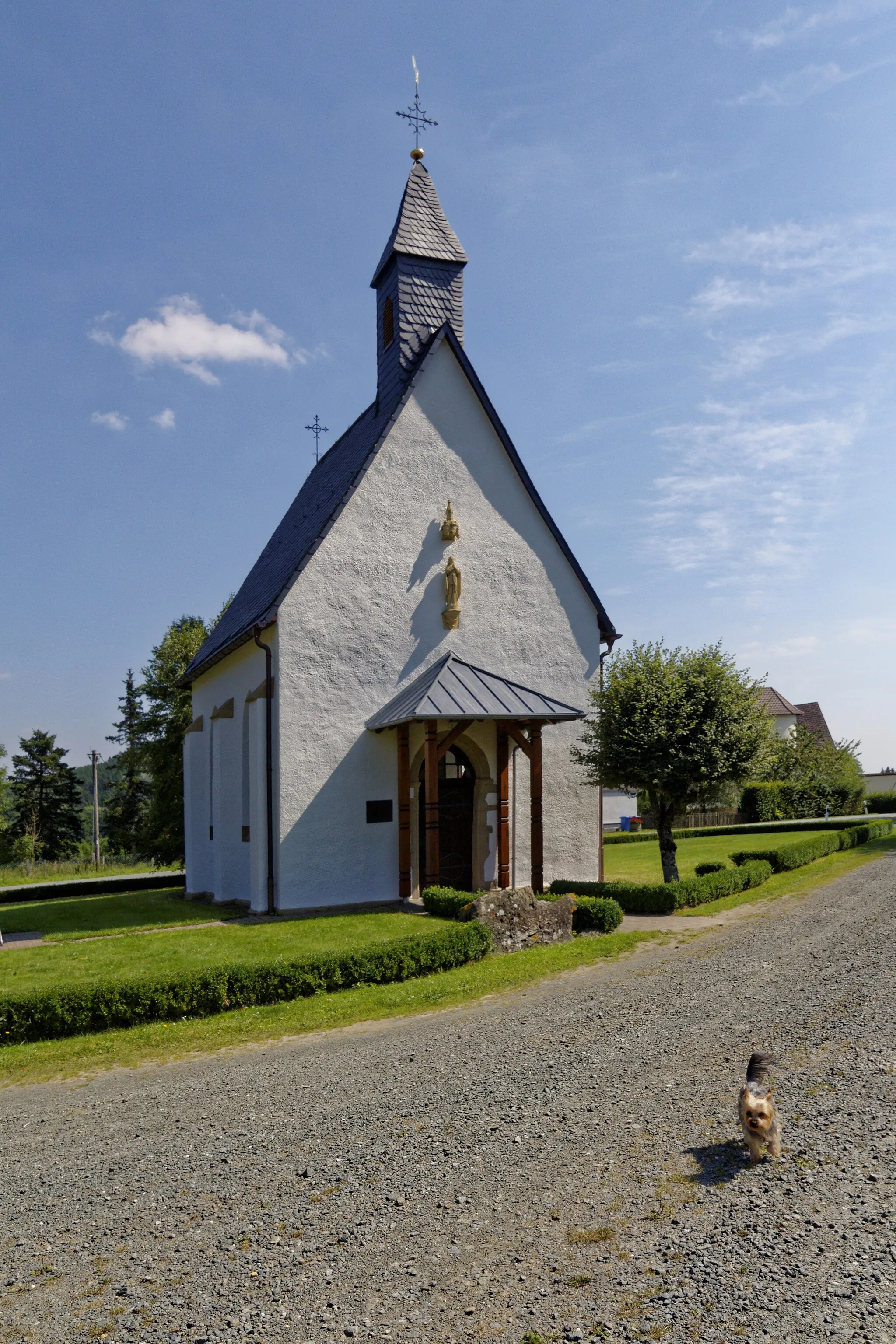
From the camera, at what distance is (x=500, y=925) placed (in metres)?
13.5

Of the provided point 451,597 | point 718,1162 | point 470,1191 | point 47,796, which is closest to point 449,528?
point 451,597

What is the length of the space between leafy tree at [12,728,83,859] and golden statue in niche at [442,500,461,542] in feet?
197

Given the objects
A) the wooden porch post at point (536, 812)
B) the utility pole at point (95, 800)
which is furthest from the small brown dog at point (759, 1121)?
the utility pole at point (95, 800)

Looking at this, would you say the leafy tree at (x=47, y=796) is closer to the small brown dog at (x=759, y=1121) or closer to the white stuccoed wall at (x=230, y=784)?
the white stuccoed wall at (x=230, y=784)

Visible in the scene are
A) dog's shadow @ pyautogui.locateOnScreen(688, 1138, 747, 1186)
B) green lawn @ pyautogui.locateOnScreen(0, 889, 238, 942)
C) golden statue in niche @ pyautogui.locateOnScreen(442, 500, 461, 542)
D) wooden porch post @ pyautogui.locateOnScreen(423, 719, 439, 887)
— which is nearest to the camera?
dog's shadow @ pyautogui.locateOnScreen(688, 1138, 747, 1186)

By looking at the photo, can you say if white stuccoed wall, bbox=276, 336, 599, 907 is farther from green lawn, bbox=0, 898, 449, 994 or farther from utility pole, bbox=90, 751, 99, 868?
utility pole, bbox=90, 751, 99, 868

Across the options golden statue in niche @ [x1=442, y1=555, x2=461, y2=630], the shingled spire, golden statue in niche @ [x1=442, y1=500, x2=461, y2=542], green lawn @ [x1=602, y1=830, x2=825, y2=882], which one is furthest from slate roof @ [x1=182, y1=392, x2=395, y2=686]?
green lawn @ [x1=602, y1=830, x2=825, y2=882]

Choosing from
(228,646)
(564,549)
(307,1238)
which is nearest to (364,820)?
(228,646)

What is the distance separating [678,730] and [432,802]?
5428mm

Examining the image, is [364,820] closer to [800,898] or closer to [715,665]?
[715,665]

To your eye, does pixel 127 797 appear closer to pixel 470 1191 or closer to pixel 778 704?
pixel 778 704

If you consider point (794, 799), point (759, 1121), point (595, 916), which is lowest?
point (794, 799)

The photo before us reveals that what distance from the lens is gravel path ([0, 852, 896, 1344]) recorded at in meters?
4.20

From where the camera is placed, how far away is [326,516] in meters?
18.1
